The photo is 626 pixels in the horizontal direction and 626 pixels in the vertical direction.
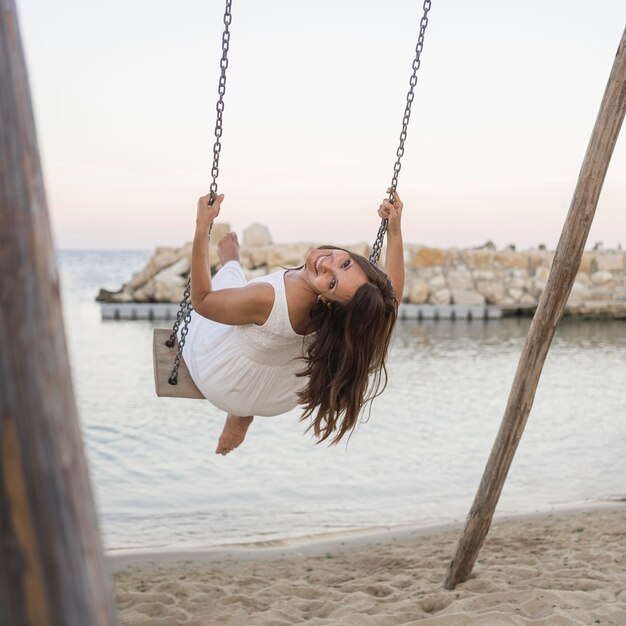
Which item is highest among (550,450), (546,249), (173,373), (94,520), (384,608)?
(94,520)

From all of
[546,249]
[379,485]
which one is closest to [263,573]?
[379,485]

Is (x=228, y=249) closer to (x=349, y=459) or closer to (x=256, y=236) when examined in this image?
(x=349, y=459)

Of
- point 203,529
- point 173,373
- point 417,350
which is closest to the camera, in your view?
point 173,373

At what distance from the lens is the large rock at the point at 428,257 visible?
20984 mm

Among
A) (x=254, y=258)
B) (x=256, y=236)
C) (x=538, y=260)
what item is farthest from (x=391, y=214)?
(x=256, y=236)

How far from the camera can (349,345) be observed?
2.76 metres

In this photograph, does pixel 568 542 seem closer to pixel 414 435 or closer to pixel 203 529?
pixel 203 529

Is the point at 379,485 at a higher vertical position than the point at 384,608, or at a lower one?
lower

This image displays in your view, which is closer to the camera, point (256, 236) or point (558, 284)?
point (558, 284)

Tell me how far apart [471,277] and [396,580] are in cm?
1725

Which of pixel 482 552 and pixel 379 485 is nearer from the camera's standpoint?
pixel 482 552

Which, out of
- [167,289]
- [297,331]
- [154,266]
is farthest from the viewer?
[154,266]

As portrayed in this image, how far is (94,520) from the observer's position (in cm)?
112

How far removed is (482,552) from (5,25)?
14.2 ft
